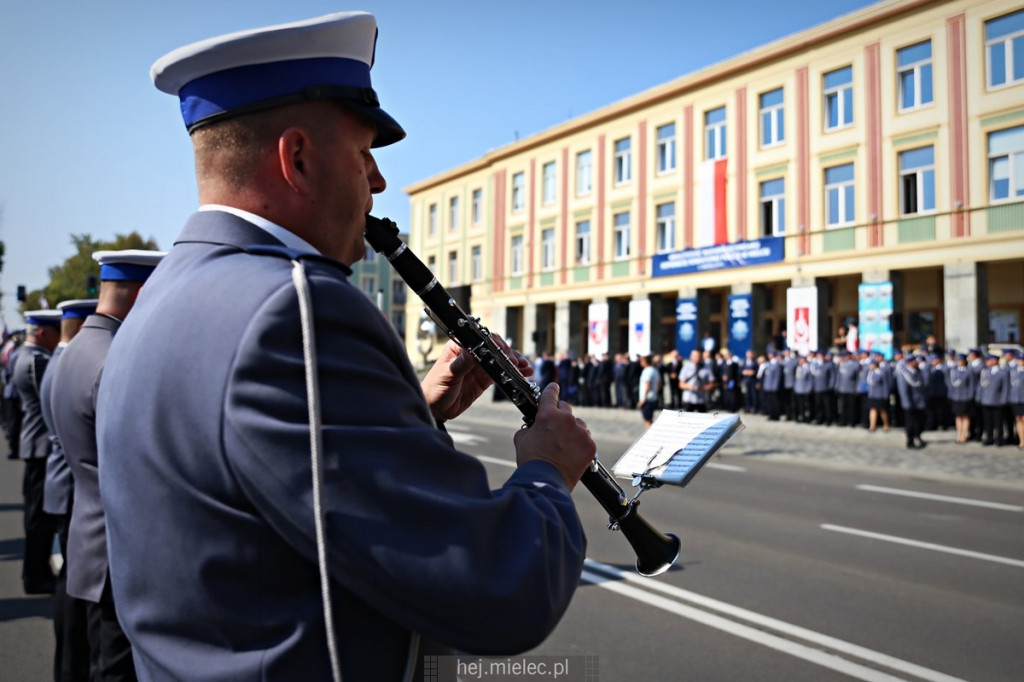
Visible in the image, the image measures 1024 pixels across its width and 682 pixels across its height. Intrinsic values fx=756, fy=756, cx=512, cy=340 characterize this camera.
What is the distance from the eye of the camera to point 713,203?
92.9ft

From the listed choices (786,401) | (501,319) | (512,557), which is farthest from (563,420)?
(501,319)

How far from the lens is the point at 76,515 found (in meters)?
2.83

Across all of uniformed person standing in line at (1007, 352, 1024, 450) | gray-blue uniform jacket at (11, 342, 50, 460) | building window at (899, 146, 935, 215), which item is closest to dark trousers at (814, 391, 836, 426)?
uniformed person standing in line at (1007, 352, 1024, 450)

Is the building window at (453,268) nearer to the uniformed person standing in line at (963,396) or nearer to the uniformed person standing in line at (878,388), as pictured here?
the uniformed person standing in line at (878,388)

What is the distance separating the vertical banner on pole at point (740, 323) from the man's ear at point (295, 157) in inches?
1049

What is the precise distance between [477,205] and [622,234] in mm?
12381

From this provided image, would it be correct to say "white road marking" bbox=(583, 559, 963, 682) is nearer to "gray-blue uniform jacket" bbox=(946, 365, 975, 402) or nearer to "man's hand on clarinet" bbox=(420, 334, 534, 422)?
"man's hand on clarinet" bbox=(420, 334, 534, 422)

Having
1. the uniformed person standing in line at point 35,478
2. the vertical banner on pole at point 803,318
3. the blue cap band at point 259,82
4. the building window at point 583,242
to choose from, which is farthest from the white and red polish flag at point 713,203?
the blue cap band at point 259,82

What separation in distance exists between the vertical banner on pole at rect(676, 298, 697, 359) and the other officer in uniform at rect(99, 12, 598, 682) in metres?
28.2

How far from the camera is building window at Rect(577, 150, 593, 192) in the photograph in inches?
1363

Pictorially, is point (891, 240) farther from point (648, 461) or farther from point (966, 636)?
point (648, 461)

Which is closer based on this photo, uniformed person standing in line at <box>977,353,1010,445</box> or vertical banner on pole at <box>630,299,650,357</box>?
uniformed person standing in line at <box>977,353,1010,445</box>

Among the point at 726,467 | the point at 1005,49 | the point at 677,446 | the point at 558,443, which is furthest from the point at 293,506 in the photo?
the point at 1005,49

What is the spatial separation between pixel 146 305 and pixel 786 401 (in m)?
21.3
